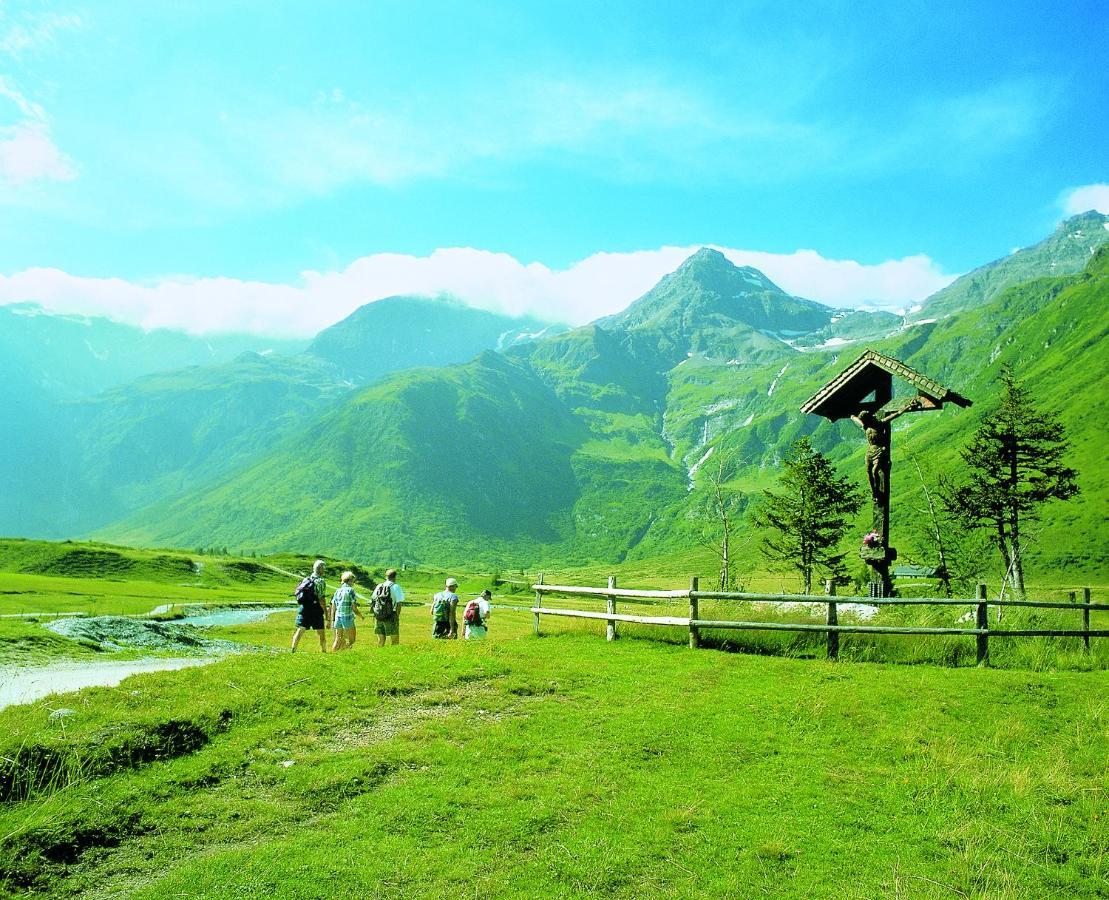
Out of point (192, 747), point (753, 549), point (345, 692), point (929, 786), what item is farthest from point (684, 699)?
point (753, 549)

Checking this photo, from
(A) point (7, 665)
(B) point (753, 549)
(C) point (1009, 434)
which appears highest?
(C) point (1009, 434)

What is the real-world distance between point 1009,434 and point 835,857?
57.1 m

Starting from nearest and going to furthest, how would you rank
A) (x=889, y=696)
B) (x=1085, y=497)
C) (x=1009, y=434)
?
(x=889, y=696) → (x=1009, y=434) → (x=1085, y=497)

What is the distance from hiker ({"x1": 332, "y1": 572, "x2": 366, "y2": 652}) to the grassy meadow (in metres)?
5.46

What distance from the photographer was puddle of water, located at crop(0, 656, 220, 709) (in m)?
15.1

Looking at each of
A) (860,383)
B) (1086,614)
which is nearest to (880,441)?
(860,383)

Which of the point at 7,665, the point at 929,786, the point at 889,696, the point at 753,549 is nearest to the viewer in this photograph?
the point at 929,786

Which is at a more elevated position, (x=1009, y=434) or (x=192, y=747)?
(x=1009, y=434)

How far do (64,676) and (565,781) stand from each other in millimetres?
15160

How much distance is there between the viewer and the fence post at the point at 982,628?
15.4 metres

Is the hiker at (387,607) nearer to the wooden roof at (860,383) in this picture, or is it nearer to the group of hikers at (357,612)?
the group of hikers at (357,612)

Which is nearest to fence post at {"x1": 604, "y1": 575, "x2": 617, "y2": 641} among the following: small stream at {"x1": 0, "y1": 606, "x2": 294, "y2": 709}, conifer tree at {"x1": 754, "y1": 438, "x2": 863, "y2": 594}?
small stream at {"x1": 0, "y1": 606, "x2": 294, "y2": 709}

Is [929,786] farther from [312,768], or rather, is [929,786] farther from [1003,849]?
[312,768]

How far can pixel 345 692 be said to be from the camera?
44.3 ft
